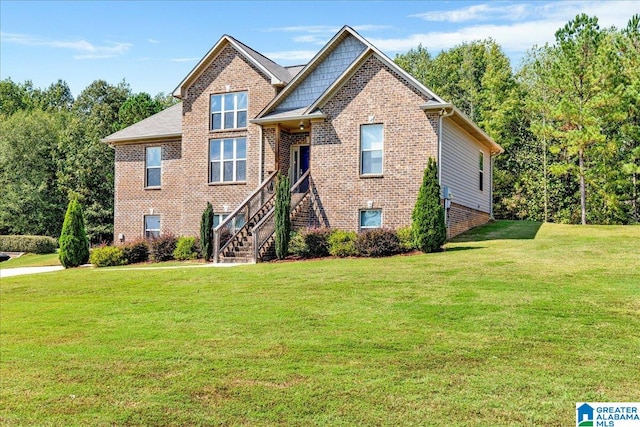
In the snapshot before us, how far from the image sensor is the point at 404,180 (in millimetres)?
21109

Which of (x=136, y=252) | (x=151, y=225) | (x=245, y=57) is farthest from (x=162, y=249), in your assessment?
(x=245, y=57)

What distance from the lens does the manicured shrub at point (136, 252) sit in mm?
23547

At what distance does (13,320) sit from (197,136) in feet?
47.2

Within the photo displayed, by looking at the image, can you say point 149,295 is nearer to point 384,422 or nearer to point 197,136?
point 384,422

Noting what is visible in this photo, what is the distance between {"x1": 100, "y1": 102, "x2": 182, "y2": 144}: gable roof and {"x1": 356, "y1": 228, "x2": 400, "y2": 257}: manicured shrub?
434 inches

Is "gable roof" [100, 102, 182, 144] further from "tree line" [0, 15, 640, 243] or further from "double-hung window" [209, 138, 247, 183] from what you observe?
"tree line" [0, 15, 640, 243]

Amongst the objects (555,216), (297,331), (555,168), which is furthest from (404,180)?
(555,216)

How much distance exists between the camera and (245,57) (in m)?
24.9

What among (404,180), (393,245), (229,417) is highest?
(404,180)

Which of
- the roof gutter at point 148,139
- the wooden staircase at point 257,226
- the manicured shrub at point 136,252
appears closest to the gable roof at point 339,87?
the wooden staircase at point 257,226

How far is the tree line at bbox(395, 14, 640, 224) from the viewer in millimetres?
31391

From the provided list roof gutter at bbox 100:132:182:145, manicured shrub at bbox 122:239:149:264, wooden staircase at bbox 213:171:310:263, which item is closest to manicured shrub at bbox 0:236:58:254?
roof gutter at bbox 100:132:182:145

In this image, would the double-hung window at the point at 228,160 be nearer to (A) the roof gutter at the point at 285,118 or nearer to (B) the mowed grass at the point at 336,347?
(A) the roof gutter at the point at 285,118

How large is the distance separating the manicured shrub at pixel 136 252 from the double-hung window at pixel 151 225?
12.3ft
